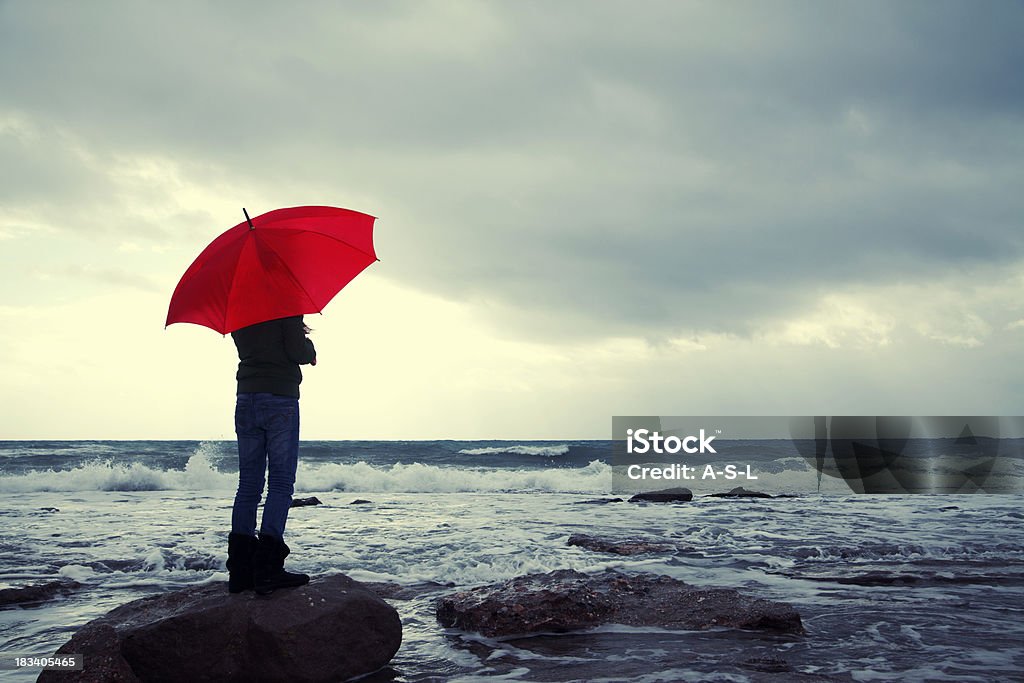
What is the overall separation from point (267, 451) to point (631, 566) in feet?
18.2

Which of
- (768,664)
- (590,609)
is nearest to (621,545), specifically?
(590,609)

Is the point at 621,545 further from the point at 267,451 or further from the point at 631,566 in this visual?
the point at 267,451

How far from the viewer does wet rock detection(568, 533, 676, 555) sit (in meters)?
9.84

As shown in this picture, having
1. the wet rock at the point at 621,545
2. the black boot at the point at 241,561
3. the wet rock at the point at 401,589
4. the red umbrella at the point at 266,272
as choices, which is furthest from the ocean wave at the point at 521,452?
the red umbrella at the point at 266,272

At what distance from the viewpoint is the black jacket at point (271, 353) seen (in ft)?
15.1

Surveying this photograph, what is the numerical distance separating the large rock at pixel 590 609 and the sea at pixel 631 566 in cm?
17

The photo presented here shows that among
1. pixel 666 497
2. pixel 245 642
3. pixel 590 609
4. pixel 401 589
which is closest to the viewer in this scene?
pixel 245 642

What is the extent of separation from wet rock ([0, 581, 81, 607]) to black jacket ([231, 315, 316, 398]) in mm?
4383

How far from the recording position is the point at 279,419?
4.63 metres

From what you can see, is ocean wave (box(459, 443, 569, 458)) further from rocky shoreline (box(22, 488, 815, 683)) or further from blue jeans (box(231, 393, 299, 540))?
blue jeans (box(231, 393, 299, 540))

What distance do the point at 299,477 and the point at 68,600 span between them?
88.2 feet

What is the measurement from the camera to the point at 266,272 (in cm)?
455

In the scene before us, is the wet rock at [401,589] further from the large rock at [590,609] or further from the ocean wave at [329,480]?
the ocean wave at [329,480]

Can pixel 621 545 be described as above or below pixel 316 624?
below
